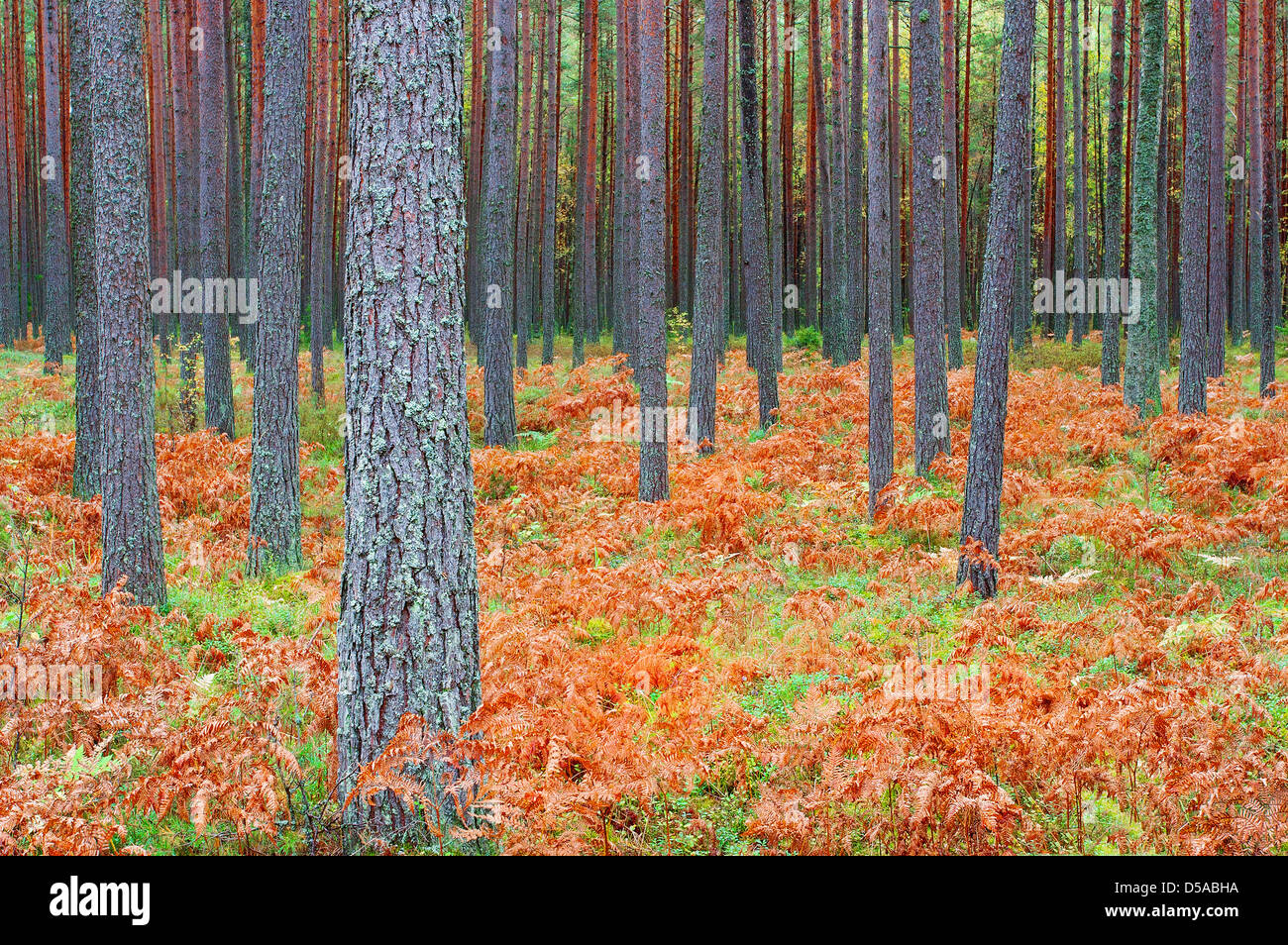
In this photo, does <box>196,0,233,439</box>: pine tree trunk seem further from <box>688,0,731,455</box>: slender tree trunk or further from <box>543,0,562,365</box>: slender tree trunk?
<box>543,0,562,365</box>: slender tree trunk

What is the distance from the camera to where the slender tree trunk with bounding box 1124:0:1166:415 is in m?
13.6

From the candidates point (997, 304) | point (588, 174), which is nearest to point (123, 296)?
point (997, 304)

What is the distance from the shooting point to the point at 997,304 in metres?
7.46

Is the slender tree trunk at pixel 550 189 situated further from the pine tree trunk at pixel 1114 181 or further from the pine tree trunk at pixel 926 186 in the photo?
the pine tree trunk at pixel 926 186

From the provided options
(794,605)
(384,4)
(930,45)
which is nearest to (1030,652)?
(794,605)

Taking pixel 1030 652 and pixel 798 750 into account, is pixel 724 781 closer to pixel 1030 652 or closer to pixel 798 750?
pixel 798 750

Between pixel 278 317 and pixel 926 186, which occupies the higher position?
pixel 926 186

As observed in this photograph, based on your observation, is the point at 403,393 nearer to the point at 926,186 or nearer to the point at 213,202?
the point at 926,186

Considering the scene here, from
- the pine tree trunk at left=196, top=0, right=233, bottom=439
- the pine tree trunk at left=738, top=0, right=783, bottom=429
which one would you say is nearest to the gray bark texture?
the pine tree trunk at left=738, top=0, right=783, bottom=429

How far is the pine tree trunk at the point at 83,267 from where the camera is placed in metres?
10.0

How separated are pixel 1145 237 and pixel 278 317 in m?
12.7
